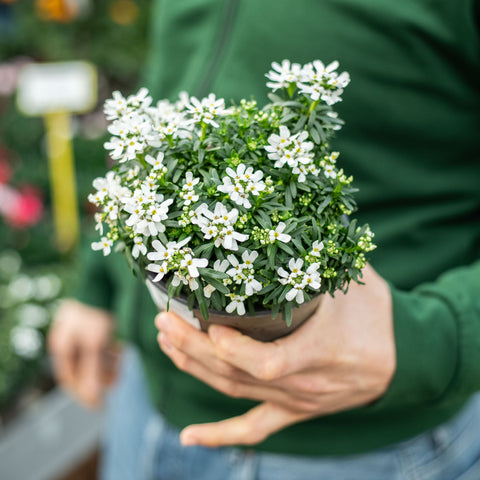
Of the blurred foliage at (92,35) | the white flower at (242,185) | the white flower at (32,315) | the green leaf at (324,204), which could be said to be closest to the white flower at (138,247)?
the white flower at (242,185)

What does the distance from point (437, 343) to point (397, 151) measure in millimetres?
398

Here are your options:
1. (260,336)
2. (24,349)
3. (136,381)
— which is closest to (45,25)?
(24,349)

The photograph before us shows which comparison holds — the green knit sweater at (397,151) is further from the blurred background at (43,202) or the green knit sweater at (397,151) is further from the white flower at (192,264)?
the blurred background at (43,202)

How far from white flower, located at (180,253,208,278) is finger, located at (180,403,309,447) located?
36cm

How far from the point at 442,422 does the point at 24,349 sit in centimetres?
198

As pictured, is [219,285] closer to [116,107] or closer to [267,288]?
[267,288]

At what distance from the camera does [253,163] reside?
610mm

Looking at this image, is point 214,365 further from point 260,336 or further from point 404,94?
point 404,94

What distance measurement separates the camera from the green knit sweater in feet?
2.74

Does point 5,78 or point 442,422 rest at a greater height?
point 442,422

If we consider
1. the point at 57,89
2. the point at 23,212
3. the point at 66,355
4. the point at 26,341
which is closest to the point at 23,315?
the point at 26,341

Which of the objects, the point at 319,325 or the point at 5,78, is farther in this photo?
the point at 5,78

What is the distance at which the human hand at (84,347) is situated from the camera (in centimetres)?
153

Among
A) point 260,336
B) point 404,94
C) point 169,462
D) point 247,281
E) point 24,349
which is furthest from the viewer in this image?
point 24,349
